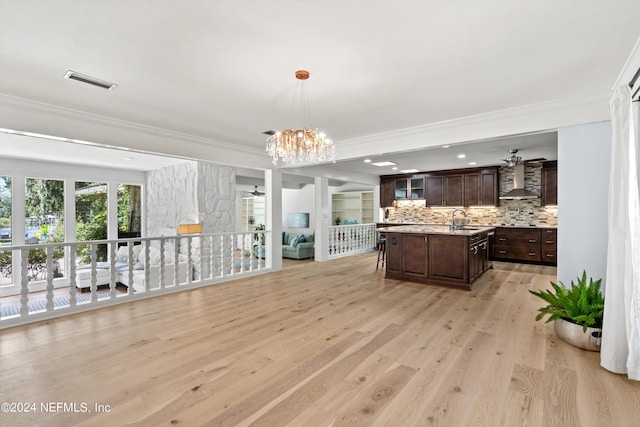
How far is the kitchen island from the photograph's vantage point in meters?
4.86

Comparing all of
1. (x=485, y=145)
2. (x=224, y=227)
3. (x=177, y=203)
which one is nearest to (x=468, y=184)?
(x=485, y=145)

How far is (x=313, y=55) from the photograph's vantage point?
2.46 meters

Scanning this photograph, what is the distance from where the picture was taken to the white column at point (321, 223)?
772 centimetres

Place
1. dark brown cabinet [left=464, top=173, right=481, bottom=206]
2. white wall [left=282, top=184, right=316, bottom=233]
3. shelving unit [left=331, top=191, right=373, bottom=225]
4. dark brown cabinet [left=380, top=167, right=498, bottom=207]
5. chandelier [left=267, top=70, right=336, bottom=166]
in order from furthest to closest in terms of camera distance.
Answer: shelving unit [left=331, top=191, right=373, bottom=225] < white wall [left=282, top=184, right=316, bottom=233] < dark brown cabinet [left=464, top=173, right=481, bottom=206] < dark brown cabinet [left=380, top=167, right=498, bottom=207] < chandelier [left=267, top=70, right=336, bottom=166]

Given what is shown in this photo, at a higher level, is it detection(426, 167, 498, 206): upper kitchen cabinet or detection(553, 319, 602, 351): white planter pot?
detection(426, 167, 498, 206): upper kitchen cabinet

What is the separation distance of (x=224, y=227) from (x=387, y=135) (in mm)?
4014

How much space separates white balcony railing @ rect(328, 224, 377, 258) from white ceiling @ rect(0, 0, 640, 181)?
15.7ft

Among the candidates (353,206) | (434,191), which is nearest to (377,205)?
(353,206)

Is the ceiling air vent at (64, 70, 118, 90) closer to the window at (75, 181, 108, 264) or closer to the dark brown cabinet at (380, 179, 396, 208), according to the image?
the window at (75, 181, 108, 264)

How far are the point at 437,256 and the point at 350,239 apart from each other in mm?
3977

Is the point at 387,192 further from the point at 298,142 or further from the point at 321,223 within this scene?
the point at 298,142

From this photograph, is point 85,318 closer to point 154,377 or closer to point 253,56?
point 154,377

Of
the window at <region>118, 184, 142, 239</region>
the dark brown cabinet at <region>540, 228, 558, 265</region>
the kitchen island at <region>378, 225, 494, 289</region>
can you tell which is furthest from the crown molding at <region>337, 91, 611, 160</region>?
the window at <region>118, 184, 142, 239</region>

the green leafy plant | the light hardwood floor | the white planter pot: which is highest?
the green leafy plant
